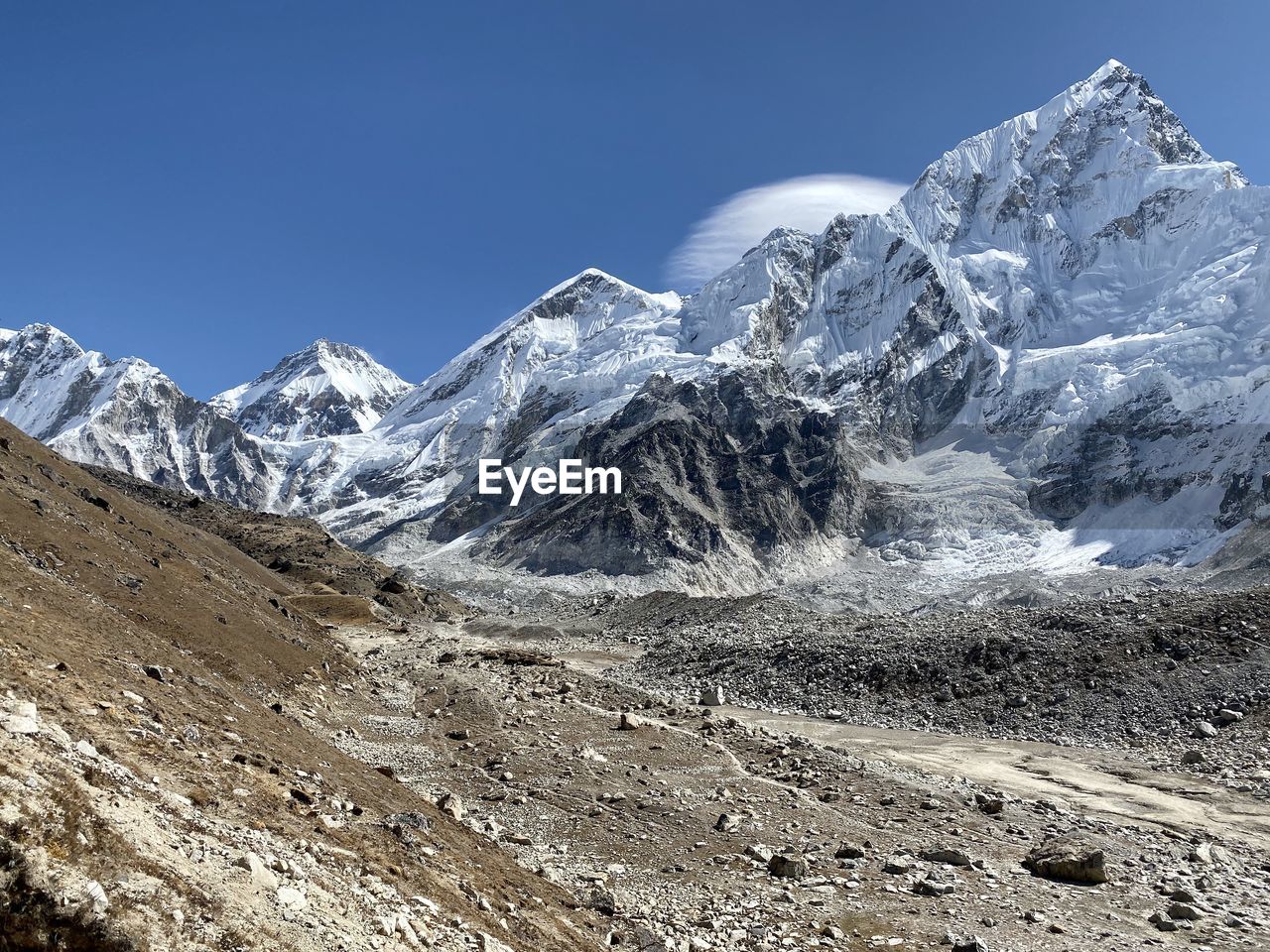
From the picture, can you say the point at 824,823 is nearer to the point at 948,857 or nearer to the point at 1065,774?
the point at 948,857

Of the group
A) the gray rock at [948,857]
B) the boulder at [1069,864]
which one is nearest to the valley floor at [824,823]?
the gray rock at [948,857]

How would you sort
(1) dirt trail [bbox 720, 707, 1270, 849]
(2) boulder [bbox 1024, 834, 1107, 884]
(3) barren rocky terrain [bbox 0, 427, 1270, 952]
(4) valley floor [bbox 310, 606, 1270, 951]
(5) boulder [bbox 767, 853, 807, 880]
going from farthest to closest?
(1) dirt trail [bbox 720, 707, 1270, 849], (2) boulder [bbox 1024, 834, 1107, 884], (5) boulder [bbox 767, 853, 807, 880], (4) valley floor [bbox 310, 606, 1270, 951], (3) barren rocky terrain [bbox 0, 427, 1270, 952]

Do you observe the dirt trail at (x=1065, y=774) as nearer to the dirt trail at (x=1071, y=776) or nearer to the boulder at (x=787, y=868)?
the dirt trail at (x=1071, y=776)

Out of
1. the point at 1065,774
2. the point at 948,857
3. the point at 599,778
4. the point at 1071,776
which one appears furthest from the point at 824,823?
the point at 1065,774

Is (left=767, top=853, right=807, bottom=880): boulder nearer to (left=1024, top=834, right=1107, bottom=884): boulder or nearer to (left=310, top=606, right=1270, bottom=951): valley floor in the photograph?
(left=310, top=606, right=1270, bottom=951): valley floor

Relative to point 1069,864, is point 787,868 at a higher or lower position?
lower

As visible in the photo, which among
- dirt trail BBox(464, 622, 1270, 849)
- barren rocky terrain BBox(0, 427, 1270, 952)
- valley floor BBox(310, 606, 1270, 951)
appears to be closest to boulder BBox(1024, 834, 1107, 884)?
barren rocky terrain BBox(0, 427, 1270, 952)
